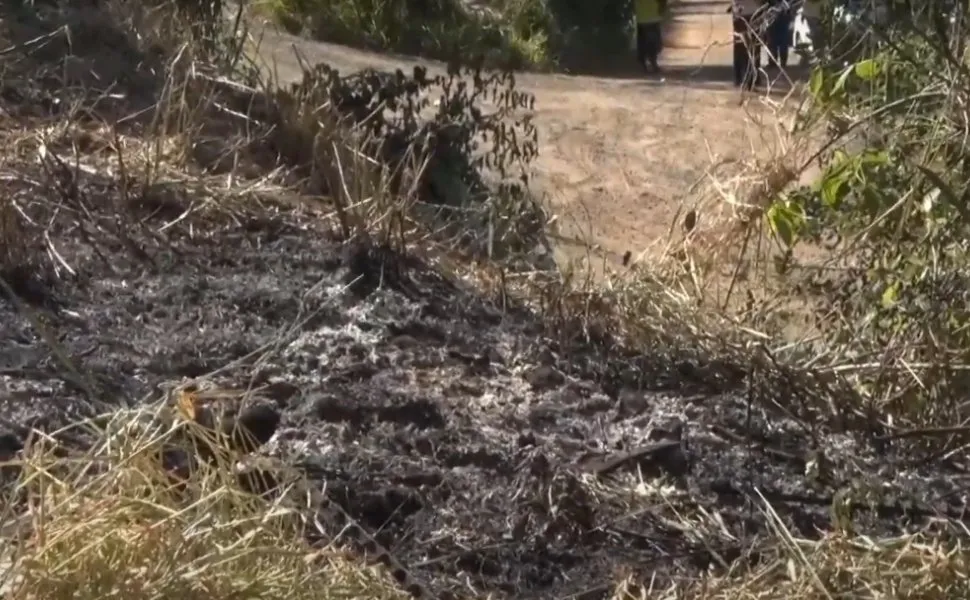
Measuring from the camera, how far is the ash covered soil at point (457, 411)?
332 centimetres

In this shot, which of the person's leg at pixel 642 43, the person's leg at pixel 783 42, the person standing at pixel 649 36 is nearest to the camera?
the person's leg at pixel 783 42

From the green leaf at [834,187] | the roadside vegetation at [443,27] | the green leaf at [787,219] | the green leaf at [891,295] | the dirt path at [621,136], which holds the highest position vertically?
the green leaf at [834,187]

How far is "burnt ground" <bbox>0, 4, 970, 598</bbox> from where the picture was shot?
3334 mm

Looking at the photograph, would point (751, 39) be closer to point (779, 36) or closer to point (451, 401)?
point (779, 36)

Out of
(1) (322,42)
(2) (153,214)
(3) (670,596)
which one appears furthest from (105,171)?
(1) (322,42)

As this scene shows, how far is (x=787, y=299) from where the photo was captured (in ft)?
16.9

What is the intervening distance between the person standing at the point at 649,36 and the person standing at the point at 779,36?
877cm

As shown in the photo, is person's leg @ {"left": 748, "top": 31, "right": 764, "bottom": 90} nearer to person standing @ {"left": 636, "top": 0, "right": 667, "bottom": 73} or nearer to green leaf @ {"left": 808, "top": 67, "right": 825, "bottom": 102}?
green leaf @ {"left": 808, "top": 67, "right": 825, "bottom": 102}

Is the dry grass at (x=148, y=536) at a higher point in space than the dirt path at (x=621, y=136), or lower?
higher

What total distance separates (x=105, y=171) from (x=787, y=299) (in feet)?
7.97

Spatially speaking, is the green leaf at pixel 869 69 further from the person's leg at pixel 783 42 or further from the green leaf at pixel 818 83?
the person's leg at pixel 783 42

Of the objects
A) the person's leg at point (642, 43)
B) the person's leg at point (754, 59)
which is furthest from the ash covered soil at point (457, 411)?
the person's leg at point (642, 43)

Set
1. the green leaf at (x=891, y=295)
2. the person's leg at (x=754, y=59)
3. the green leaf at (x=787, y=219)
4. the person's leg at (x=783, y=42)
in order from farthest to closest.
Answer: the person's leg at (x=783, y=42) < the person's leg at (x=754, y=59) < the green leaf at (x=787, y=219) < the green leaf at (x=891, y=295)

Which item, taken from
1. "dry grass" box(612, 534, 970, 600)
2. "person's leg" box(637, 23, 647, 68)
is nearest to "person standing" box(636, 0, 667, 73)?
"person's leg" box(637, 23, 647, 68)
